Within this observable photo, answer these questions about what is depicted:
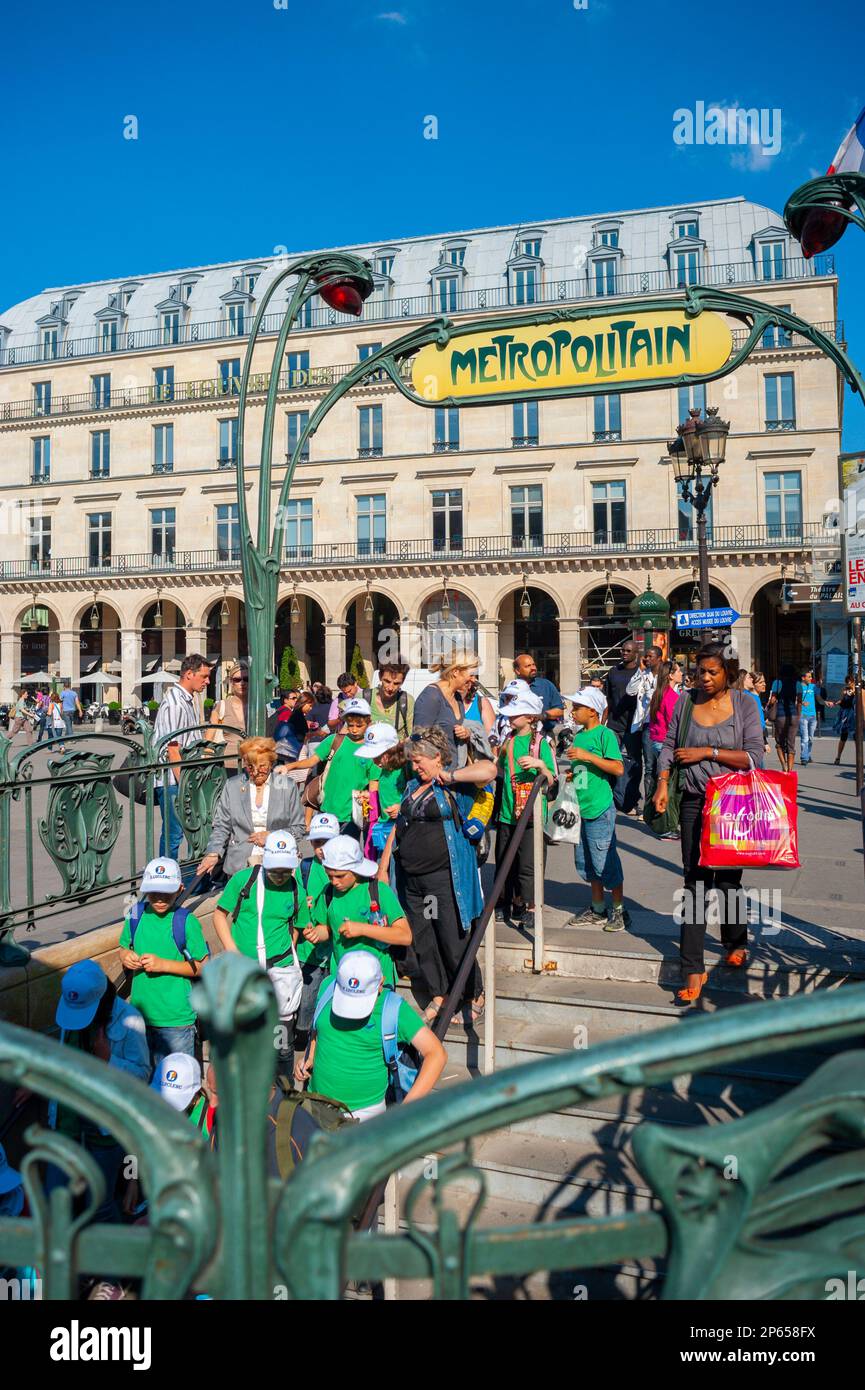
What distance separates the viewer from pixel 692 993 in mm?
5285

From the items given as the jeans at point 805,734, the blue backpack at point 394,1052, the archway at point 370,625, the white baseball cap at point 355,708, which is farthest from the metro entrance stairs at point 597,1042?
the archway at point 370,625

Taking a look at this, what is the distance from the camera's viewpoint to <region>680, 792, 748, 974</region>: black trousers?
17.2 ft

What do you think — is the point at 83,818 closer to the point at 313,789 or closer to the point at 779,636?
the point at 313,789

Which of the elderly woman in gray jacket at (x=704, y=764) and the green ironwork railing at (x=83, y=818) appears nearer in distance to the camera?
the green ironwork railing at (x=83, y=818)

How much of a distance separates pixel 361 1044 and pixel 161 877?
64.9 inches

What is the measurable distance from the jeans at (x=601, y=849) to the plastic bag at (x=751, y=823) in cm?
117

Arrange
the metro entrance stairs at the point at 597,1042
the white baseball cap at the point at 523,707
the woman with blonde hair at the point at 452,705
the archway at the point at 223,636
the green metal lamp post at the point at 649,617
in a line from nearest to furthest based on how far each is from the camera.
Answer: the metro entrance stairs at the point at 597,1042, the white baseball cap at the point at 523,707, the woman with blonde hair at the point at 452,705, the green metal lamp post at the point at 649,617, the archway at the point at 223,636

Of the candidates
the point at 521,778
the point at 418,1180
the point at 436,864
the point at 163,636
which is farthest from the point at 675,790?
the point at 163,636

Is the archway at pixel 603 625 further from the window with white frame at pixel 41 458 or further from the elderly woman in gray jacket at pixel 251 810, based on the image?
the elderly woman in gray jacket at pixel 251 810

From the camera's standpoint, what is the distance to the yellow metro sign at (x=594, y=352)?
571cm

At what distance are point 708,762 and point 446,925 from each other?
184cm

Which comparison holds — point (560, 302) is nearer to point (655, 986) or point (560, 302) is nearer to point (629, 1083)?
point (655, 986)

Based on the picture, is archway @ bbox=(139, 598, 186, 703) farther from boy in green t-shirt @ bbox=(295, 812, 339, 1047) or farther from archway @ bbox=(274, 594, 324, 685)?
boy in green t-shirt @ bbox=(295, 812, 339, 1047)
